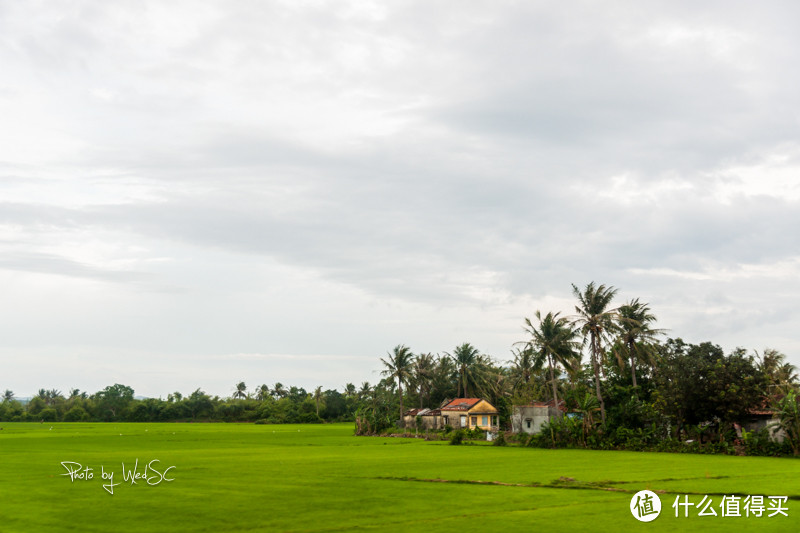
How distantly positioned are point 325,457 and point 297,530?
26.3m

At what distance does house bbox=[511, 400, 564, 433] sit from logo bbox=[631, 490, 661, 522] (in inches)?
1561

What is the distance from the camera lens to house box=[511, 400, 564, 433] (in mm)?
60875

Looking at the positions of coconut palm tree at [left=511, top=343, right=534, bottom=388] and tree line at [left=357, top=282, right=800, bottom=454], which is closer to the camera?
tree line at [left=357, top=282, right=800, bottom=454]

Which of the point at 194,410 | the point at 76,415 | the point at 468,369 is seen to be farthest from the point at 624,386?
the point at 76,415

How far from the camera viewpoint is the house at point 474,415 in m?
76.1

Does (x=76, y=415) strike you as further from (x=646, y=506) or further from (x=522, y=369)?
(x=646, y=506)

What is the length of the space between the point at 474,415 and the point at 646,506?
58.5 metres

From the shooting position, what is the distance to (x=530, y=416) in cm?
6166

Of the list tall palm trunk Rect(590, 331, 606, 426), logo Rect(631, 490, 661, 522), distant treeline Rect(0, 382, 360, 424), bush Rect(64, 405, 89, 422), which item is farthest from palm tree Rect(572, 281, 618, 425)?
bush Rect(64, 405, 89, 422)

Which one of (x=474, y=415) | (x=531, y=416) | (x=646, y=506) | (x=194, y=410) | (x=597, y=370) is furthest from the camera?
(x=194, y=410)

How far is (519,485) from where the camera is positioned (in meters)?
25.2

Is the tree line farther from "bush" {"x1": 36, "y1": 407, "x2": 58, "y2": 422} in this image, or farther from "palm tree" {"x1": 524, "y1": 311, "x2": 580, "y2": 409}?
"bush" {"x1": 36, "y1": 407, "x2": 58, "y2": 422}

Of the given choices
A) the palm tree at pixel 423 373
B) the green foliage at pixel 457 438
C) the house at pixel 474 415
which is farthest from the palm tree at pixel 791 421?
the palm tree at pixel 423 373

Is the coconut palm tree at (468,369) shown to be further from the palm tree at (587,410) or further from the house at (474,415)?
the palm tree at (587,410)
